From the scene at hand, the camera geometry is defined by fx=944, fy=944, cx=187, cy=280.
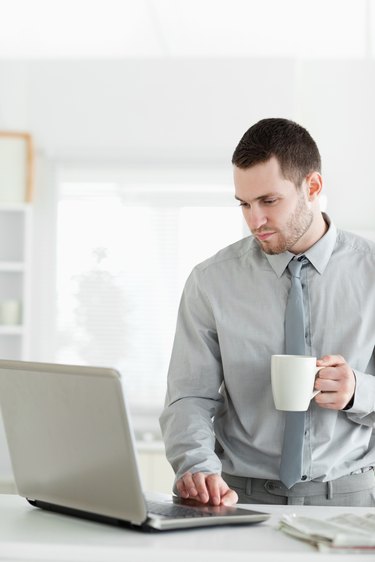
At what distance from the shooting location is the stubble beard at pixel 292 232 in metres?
2.20

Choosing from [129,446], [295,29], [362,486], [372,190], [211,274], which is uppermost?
[295,29]

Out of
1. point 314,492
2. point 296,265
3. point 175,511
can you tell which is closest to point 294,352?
point 296,265

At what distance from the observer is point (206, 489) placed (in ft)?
6.09

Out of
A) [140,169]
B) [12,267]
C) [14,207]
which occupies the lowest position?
[12,267]

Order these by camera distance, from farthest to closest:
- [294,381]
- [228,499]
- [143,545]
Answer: [294,381] < [228,499] < [143,545]

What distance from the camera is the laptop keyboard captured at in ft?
5.31

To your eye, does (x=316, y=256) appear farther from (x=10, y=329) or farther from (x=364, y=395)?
(x=10, y=329)

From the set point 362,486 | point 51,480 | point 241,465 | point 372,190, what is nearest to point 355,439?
point 362,486

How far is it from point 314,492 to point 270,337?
1.22 ft

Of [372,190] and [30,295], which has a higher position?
[372,190]

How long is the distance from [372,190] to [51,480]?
3.83 meters

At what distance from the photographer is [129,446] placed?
1.53 metres

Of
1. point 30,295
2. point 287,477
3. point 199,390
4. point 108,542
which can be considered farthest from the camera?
point 30,295

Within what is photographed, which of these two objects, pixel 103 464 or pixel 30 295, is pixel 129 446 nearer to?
pixel 103 464
